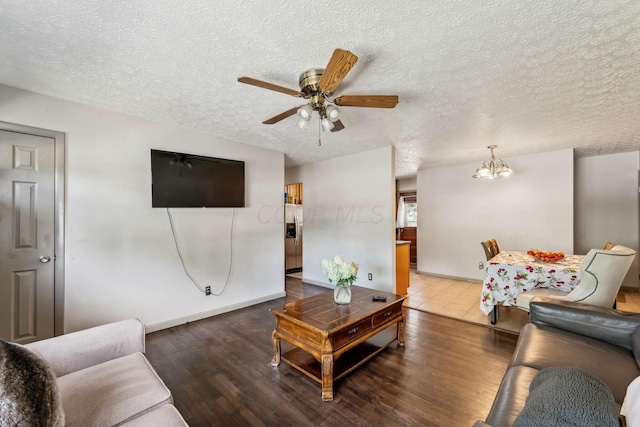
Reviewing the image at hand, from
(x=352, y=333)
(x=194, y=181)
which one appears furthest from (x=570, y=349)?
(x=194, y=181)

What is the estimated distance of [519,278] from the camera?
286 centimetres

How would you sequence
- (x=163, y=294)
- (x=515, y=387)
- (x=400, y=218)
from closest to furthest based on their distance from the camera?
1. (x=515, y=387)
2. (x=163, y=294)
3. (x=400, y=218)

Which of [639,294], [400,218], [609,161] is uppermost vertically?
[609,161]

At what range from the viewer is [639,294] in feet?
13.8

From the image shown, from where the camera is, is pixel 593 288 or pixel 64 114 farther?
pixel 64 114

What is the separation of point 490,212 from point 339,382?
14.8 ft

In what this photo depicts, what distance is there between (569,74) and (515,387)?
2235 millimetres

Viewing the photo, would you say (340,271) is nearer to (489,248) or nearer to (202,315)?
(202,315)

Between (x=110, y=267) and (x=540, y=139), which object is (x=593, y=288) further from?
(x=110, y=267)

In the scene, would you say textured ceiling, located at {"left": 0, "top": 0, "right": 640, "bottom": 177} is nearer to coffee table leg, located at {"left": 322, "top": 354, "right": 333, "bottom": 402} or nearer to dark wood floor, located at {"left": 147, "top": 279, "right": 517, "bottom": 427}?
coffee table leg, located at {"left": 322, "top": 354, "right": 333, "bottom": 402}

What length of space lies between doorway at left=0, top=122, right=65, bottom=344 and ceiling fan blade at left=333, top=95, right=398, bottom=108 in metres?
2.70

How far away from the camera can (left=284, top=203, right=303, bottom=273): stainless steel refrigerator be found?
19.8 feet

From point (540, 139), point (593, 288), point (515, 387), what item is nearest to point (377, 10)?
point (515, 387)

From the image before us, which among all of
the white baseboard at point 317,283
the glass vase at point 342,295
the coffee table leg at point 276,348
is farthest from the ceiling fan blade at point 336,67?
the white baseboard at point 317,283
